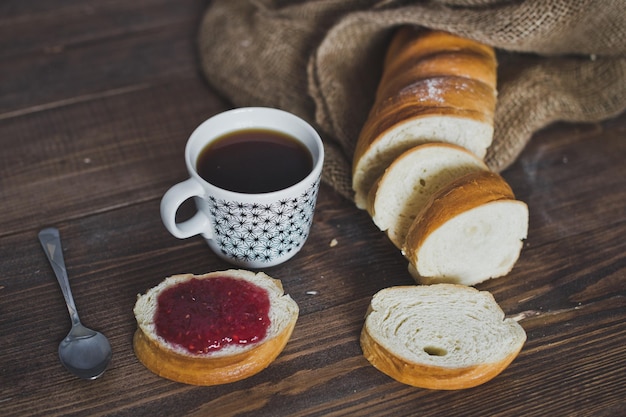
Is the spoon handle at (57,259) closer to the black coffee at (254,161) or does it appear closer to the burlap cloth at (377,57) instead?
the black coffee at (254,161)

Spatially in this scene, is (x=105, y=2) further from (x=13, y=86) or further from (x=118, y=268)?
(x=118, y=268)

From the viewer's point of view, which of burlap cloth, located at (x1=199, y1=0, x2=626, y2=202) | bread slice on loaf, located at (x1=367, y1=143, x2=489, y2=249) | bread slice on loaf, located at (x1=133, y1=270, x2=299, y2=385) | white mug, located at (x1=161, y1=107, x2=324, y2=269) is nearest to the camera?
bread slice on loaf, located at (x1=133, y1=270, x2=299, y2=385)

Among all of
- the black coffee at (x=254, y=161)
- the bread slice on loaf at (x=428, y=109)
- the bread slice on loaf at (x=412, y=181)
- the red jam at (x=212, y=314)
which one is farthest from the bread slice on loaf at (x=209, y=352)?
the bread slice on loaf at (x=428, y=109)

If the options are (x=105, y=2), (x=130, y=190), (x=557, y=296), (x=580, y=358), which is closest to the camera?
(x=580, y=358)

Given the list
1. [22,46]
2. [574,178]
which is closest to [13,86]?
[22,46]

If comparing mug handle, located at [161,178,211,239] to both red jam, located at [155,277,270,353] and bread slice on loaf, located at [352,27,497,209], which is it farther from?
bread slice on loaf, located at [352,27,497,209]

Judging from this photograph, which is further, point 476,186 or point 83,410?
point 476,186

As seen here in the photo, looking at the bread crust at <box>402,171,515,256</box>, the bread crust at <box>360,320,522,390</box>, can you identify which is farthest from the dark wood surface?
the bread crust at <box>402,171,515,256</box>
